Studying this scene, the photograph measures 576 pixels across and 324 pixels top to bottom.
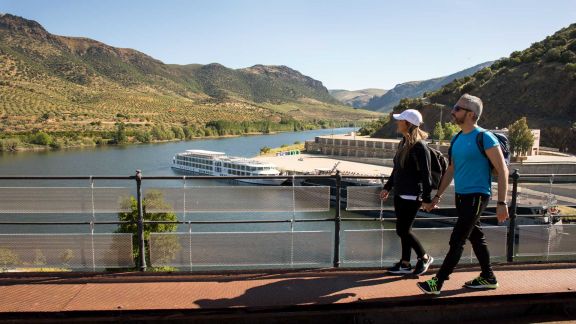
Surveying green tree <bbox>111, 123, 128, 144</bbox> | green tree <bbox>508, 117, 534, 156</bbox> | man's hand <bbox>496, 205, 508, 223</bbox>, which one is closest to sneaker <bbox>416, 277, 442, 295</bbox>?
man's hand <bbox>496, 205, 508, 223</bbox>

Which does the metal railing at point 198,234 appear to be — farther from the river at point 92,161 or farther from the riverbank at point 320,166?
the riverbank at point 320,166

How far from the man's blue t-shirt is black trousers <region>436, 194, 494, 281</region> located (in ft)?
0.25

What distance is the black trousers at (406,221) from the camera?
428 centimetres

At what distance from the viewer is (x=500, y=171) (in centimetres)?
361

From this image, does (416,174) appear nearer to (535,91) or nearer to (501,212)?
(501,212)

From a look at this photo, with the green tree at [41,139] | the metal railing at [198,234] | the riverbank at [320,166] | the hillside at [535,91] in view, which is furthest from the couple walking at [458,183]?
the green tree at [41,139]

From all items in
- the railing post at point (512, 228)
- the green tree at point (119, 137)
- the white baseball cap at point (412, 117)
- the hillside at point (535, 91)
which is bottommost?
the green tree at point (119, 137)

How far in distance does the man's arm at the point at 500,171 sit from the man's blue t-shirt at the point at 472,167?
0.32 feet

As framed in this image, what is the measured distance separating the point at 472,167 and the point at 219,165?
6588 cm

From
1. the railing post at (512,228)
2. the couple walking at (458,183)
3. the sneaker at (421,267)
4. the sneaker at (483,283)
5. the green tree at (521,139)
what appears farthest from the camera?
the green tree at (521,139)

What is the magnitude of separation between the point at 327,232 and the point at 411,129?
1.79 meters

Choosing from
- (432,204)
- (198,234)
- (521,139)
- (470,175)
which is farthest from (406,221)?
(521,139)

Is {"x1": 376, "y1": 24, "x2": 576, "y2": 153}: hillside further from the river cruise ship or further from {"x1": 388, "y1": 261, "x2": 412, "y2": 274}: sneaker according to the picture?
{"x1": 388, "y1": 261, "x2": 412, "y2": 274}: sneaker

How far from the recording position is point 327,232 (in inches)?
208
